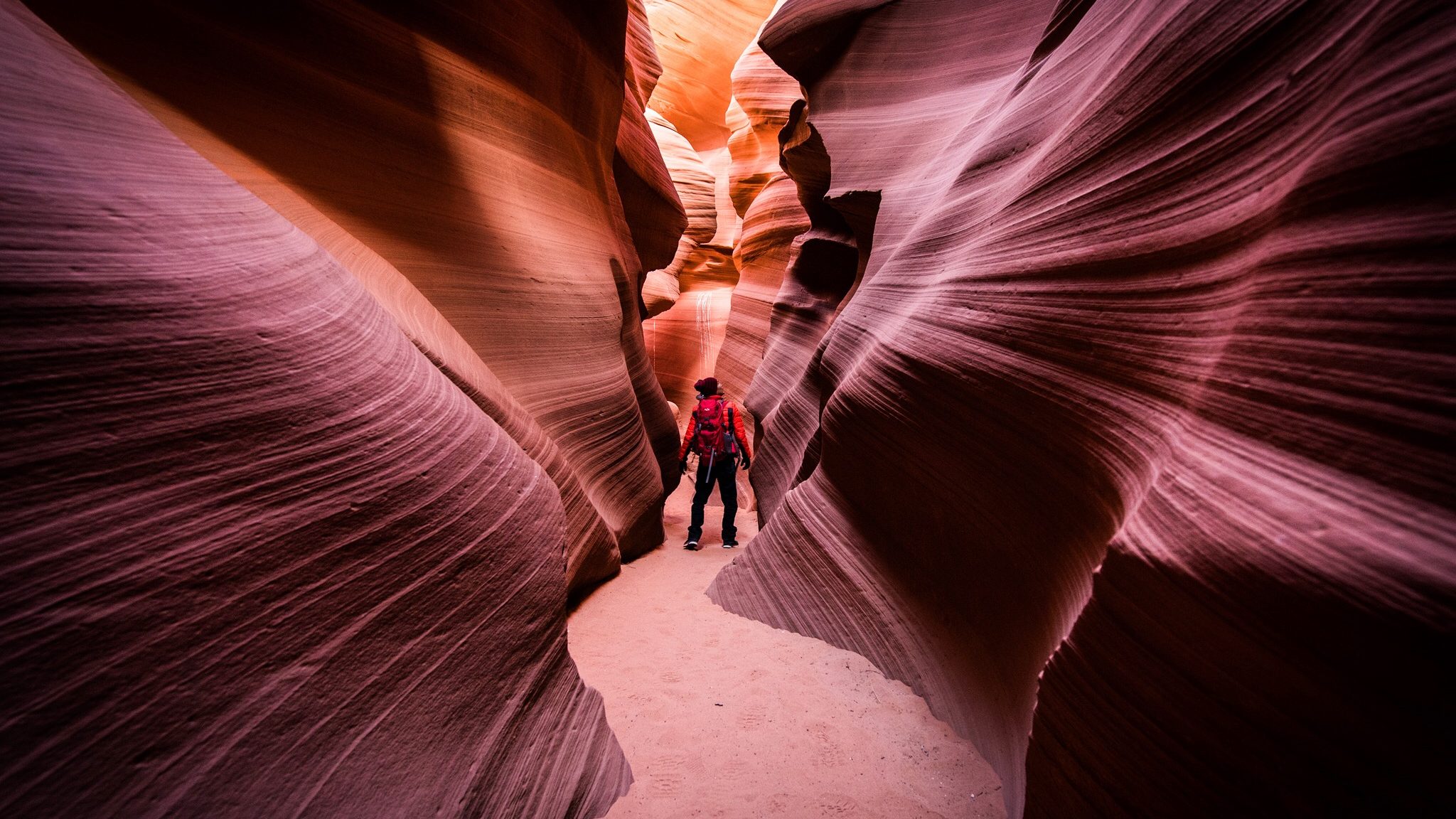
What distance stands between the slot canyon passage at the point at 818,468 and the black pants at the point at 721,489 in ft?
7.48

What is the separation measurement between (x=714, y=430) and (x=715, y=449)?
0.64 ft

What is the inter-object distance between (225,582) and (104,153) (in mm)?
1116

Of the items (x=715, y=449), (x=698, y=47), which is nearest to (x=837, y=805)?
(x=715, y=449)

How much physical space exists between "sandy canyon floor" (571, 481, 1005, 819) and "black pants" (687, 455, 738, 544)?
8.21 feet

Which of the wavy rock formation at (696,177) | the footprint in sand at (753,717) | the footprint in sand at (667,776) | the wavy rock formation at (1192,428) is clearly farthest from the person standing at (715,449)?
the wavy rock formation at (696,177)

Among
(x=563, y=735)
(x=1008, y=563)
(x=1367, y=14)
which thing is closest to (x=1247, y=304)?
(x=1367, y=14)

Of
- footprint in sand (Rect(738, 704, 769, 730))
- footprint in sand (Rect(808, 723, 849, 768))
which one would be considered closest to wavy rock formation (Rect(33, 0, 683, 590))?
footprint in sand (Rect(738, 704, 769, 730))

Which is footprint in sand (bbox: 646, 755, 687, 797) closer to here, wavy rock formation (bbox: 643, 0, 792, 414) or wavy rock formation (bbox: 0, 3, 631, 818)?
wavy rock formation (bbox: 0, 3, 631, 818)

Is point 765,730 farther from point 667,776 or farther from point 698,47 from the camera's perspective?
point 698,47

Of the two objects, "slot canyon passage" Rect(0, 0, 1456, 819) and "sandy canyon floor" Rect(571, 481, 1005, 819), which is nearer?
"slot canyon passage" Rect(0, 0, 1456, 819)

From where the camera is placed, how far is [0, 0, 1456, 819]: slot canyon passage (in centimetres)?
101

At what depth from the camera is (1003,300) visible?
211 centimetres

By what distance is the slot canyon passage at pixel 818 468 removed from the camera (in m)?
1.01

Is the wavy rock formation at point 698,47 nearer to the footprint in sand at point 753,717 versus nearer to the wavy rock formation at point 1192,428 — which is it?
the wavy rock formation at point 1192,428
